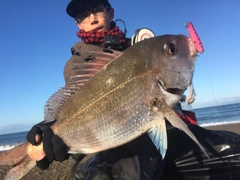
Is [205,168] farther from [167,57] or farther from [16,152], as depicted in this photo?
[16,152]

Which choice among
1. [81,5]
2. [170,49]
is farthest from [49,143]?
[81,5]

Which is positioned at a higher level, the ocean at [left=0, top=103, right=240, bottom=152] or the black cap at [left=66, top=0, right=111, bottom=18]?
the black cap at [left=66, top=0, right=111, bottom=18]

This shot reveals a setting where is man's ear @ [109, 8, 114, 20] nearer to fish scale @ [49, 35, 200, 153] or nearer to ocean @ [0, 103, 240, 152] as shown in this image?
fish scale @ [49, 35, 200, 153]

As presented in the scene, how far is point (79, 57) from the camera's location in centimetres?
444

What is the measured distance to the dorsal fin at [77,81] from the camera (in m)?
2.89

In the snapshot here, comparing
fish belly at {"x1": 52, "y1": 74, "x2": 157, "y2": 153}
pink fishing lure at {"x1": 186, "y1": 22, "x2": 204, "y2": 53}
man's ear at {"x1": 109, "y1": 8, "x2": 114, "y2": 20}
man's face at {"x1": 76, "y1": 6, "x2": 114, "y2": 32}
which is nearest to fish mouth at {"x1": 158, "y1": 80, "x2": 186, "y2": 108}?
fish belly at {"x1": 52, "y1": 74, "x2": 157, "y2": 153}

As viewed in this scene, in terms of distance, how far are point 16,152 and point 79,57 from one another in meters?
2.00

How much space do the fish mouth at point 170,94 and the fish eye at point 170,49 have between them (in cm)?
33

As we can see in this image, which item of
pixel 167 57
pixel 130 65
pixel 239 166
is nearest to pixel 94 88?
pixel 130 65

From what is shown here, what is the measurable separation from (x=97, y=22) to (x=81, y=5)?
42 cm

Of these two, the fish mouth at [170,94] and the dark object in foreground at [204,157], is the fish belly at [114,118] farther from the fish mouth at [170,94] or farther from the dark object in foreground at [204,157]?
the dark object in foreground at [204,157]

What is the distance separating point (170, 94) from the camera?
2.59 metres

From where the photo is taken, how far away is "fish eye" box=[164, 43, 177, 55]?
2.61 m

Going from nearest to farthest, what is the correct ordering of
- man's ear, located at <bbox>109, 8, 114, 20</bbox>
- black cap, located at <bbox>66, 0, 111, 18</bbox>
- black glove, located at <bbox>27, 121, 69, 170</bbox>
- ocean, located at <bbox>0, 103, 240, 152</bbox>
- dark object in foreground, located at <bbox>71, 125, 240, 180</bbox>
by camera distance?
black glove, located at <bbox>27, 121, 69, 170</bbox> < dark object in foreground, located at <bbox>71, 125, 240, 180</bbox> < black cap, located at <bbox>66, 0, 111, 18</bbox> < man's ear, located at <bbox>109, 8, 114, 20</bbox> < ocean, located at <bbox>0, 103, 240, 152</bbox>
